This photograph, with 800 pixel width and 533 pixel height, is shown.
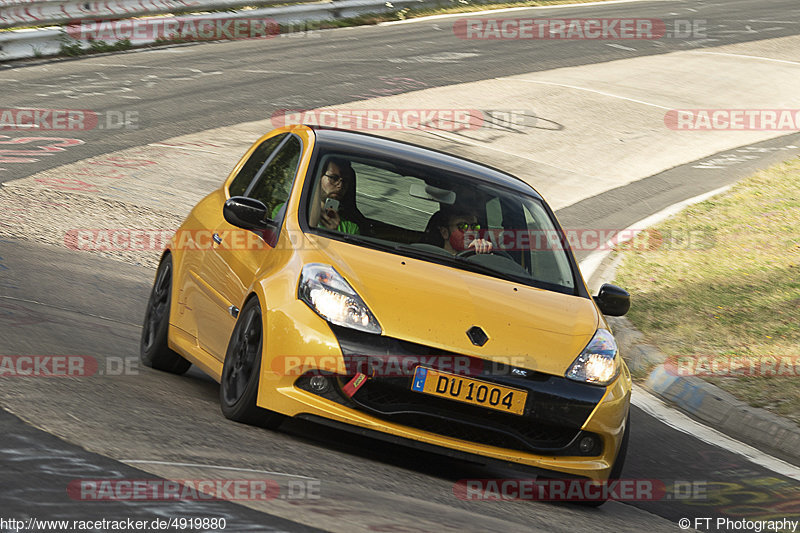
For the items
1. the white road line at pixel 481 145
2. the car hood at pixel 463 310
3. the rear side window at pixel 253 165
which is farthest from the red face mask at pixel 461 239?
the white road line at pixel 481 145

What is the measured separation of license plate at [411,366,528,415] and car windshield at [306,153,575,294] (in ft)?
3.31

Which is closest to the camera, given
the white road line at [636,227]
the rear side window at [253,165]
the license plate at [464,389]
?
the license plate at [464,389]

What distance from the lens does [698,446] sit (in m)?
7.81

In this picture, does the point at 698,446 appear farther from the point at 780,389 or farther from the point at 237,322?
the point at 237,322

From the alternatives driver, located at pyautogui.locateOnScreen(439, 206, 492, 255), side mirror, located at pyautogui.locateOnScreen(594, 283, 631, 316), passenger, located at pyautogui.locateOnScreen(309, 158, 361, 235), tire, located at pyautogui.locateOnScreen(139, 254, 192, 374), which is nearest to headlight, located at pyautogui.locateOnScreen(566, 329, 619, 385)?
side mirror, located at pyautogui.locateOnScreen(594, 283, 631, 316)

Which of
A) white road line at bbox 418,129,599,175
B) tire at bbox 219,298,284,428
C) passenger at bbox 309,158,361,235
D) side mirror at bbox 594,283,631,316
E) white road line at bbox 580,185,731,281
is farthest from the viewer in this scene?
white road line at bbox 418,129,599,175

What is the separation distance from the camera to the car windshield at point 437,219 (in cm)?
658

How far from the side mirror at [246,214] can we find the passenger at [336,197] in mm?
258

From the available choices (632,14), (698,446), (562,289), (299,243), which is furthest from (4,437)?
(632,14)

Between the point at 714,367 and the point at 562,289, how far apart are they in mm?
3202

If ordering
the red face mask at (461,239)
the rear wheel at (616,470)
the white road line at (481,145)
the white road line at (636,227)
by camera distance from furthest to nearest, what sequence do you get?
1. the white road line at (481,145)
2. the white road line at (636,227)
3. the red face mask at (461,239)
4. the rear wheel at (616,470)

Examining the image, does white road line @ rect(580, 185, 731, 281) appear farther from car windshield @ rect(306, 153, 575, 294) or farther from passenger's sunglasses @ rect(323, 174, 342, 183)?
passenger's sunglasses @ rect(323, 174, 342, 183)

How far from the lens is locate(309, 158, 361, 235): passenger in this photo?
656 cm

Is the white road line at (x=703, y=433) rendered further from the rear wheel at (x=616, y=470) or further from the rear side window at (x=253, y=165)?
the rear side window at (x=253, y=165)
